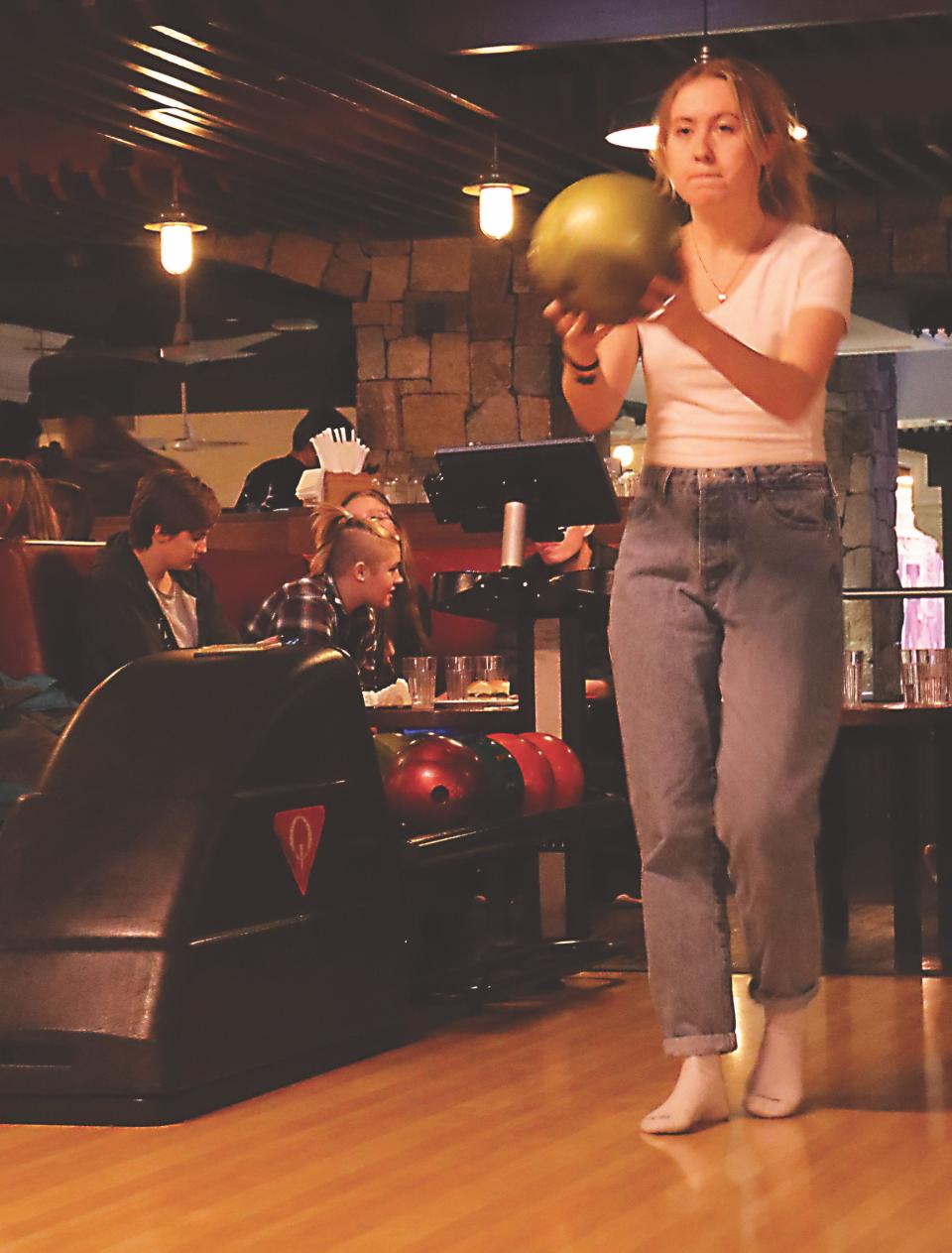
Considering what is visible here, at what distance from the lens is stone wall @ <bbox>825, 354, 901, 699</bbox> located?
13.0 meters

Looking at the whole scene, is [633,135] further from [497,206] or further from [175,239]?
[175,239]

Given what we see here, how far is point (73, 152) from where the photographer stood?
9.60 m

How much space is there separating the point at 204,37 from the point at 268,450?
639cm

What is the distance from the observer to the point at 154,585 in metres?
5.67

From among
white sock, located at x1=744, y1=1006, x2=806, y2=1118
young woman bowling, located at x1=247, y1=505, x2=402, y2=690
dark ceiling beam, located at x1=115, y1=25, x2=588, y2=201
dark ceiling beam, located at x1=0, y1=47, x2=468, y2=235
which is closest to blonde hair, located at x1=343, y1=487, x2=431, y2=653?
young woman bowling, located at x1=247, y1=505, x2=402, y2=690

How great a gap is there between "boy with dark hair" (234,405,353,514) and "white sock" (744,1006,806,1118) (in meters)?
7.50

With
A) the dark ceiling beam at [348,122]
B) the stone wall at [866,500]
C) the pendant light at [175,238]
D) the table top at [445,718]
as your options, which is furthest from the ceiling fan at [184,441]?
the table top at [445,718]

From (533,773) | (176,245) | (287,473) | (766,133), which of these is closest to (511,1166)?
(766,133)

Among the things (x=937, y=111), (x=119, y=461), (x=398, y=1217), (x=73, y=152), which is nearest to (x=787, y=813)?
(x=398, y=1217)

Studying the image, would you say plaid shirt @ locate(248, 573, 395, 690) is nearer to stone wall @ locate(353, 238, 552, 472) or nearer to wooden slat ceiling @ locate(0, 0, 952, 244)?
wooden slat ceiling @ locate(0, 0, 952, 244)

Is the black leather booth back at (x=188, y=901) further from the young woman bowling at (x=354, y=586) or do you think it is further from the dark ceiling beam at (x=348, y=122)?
the dark ceiling beam at (x=348, y=122)

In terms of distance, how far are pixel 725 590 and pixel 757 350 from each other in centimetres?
36

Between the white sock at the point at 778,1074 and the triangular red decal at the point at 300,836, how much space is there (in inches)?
36.9

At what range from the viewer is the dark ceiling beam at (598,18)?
745 cm
